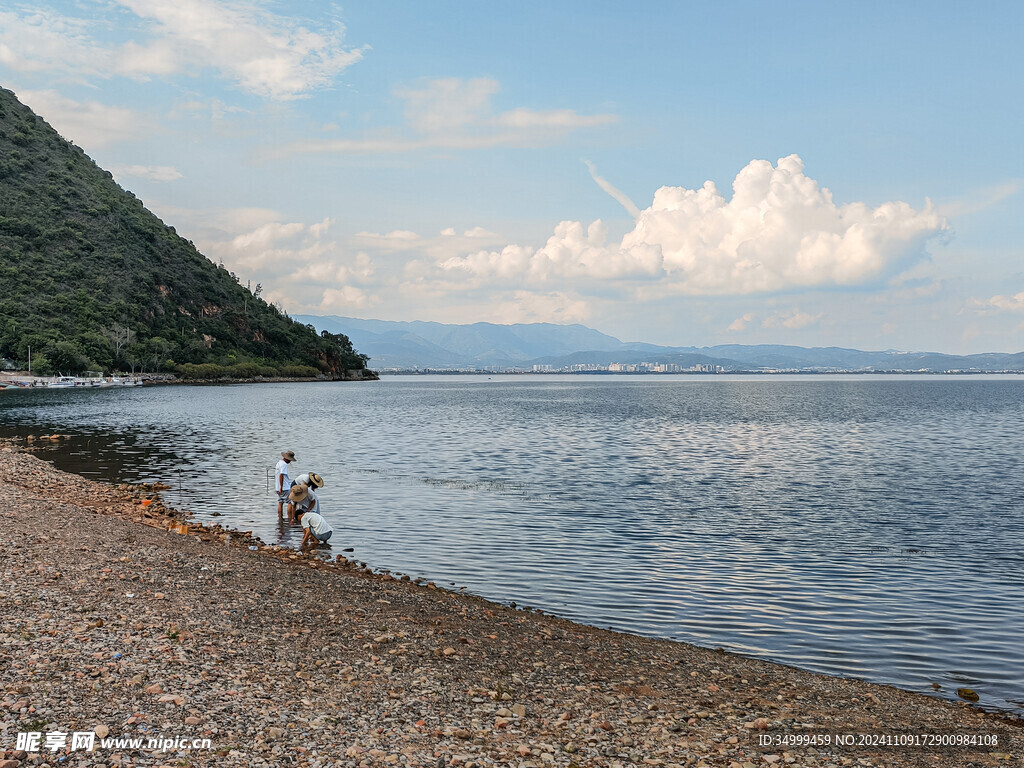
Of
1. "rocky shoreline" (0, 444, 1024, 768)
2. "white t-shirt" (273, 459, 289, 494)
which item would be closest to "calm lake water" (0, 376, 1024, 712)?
"white t-shirt" (273, 459, 289, 494)

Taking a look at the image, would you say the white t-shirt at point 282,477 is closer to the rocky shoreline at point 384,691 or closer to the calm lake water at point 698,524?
the calm lake water at point 698,524

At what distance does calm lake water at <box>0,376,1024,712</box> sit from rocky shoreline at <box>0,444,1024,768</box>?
6.92 ft

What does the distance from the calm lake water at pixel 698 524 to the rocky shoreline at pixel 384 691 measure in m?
2.11

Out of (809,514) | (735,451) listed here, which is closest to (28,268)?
(735,451)

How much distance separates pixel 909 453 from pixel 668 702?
4728cm

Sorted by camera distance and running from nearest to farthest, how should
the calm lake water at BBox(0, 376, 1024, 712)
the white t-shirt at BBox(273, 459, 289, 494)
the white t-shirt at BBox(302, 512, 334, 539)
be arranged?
1. the calm lake water at BBox(0, 376, 1024, 712)
2. the white t-shirt at BBox(302, 512, 334, 539)
3. the white t-shirt at BBox(273, 459, 289, 494)

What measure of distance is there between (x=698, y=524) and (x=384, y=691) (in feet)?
59.2

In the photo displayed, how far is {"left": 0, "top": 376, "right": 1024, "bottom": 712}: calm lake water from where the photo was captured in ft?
49.0

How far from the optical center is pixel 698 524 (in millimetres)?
26109

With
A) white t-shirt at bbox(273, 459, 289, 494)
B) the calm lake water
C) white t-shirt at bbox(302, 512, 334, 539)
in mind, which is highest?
→ white t-shirt at bbox(273, 459, 289, 494)

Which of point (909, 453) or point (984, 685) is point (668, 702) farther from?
point (909, 453)

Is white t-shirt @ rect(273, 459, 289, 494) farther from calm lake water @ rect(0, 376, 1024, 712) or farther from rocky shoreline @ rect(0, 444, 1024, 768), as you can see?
rocky shoreline @ rect(0, 444, 1024, 768)

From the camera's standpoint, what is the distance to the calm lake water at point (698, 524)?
14938mm

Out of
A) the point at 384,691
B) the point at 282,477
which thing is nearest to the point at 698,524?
the point at 282,477
